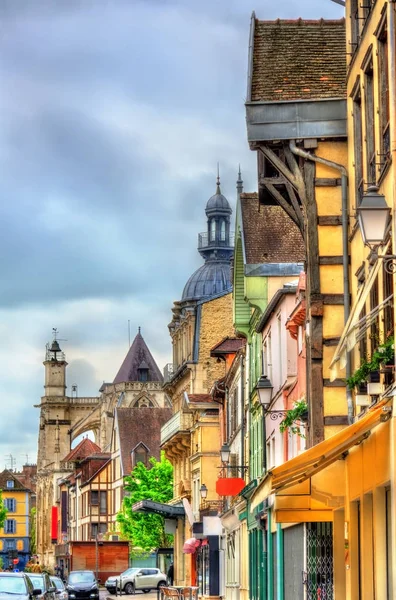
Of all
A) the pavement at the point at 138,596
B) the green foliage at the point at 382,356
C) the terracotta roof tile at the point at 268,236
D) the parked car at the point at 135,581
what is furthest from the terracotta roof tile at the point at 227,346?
the green foliage at the point at 382,356

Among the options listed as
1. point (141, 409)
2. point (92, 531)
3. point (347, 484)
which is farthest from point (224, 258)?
point (347, 484)

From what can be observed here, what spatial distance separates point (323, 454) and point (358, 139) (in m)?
7.11

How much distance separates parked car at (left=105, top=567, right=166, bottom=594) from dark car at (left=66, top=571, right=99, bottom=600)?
9.45m

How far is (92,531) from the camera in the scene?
117000mm

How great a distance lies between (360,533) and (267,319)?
20.5m

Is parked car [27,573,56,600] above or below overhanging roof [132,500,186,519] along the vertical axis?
below

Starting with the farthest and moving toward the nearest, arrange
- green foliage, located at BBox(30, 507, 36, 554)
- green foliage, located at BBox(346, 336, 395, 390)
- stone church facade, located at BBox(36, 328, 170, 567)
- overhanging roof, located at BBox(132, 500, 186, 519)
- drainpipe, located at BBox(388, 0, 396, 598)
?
green foliage, located at BBox(30, 507, 36, 554) < stone church facade, located at BBox(36, 328, 170, 567) < overhanging roof, located at BBox(132, 500, 186, 519) < green foliage, located at BBox(346, 336, 395, 390) < drainpipe, located at BBox(388, 0, 396, 598)

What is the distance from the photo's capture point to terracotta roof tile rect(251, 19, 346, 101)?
76.2 feet

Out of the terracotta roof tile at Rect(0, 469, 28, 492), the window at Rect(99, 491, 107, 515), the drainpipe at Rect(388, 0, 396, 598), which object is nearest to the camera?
the drainpipe at Rect(388, 0, 396, 598)

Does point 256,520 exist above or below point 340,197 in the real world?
below

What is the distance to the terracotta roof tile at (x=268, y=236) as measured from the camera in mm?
38375

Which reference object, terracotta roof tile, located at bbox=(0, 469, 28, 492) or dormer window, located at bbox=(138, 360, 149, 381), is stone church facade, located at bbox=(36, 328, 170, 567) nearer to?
dormer window, located at bbox=(138, 360, 149, 381)

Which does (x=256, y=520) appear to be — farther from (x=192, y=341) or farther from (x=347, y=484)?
(x=192, y=341)

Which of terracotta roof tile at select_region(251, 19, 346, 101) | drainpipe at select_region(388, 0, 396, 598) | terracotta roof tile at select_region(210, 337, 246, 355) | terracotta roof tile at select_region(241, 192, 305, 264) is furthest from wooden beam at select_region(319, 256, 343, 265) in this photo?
terracotta roof tile at select_region(210, 337, 246, 355)
